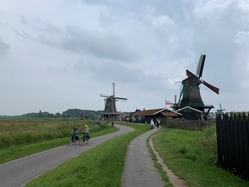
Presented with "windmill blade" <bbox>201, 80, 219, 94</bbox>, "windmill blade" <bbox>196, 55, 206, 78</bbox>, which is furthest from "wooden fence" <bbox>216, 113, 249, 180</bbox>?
"windmill blade" <bbox>201, 80, 219, 94</bbox>

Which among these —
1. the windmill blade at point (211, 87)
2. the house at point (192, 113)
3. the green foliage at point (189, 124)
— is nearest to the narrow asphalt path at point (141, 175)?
the green foliage at point (189, 124)

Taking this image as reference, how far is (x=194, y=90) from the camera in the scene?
55000 mm

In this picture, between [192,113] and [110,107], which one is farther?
[110,107]

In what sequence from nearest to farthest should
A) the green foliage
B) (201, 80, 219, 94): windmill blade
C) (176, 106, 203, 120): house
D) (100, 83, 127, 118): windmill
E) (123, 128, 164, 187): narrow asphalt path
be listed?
(123, 128, 164, 187): narrow asphalt path
the green foliage
(176, 106, 203, 120): house
(201, 80, 219, 94): windmill blade
(100, 83, 127, 118): windmill

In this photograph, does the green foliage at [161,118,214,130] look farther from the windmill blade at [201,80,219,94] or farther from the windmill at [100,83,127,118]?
the windmill at [100,83,127,118]

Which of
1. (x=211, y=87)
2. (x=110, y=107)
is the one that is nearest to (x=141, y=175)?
(x=211, y=87)

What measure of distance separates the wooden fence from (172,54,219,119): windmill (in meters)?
46.0

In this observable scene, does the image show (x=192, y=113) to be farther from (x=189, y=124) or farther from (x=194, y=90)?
(x=189, y=124)

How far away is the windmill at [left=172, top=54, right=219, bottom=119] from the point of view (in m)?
54.6

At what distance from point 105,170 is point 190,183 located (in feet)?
9.54

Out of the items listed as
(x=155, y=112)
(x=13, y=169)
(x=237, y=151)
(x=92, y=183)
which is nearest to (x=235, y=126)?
(x=237, y=151)

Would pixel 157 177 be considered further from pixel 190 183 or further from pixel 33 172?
pixel 33 172

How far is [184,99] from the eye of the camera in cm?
5644

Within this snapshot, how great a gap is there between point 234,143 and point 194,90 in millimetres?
48043
